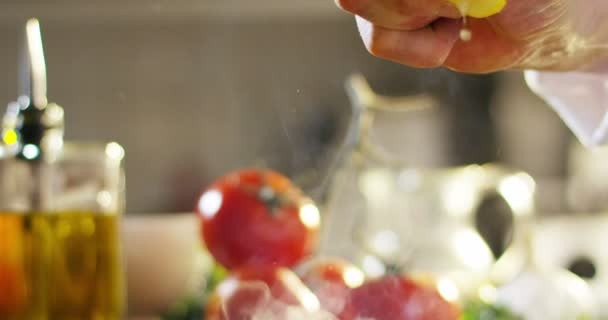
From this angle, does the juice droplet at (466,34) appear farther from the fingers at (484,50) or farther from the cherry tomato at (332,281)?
the cherry tomato at (332,281)

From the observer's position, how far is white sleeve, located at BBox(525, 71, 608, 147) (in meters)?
0.39

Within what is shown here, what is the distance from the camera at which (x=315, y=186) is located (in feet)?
1.71

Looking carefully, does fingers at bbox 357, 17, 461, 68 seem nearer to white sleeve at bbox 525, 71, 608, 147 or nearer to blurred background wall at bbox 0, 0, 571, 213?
white sleeve at bbox 525, 71, 608, 147

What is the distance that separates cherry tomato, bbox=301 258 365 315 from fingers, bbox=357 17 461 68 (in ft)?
0.32

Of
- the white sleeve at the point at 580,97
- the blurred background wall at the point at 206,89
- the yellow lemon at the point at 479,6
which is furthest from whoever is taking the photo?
the blurred background wall at the point at 206,89

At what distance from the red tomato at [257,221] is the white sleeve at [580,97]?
0.13 m

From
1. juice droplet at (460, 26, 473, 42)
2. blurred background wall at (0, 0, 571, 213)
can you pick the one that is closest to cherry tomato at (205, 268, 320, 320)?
juice droplet at (460, 26, 473, 42)

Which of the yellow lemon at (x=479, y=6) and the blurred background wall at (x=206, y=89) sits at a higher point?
the yellow lemon at (x=479, y=6)

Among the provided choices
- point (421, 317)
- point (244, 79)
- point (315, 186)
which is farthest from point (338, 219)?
point (244, 79)

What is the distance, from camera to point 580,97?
41 cm

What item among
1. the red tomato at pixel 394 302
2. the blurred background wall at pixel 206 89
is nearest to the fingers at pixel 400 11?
the red tomato at pixel 394 302

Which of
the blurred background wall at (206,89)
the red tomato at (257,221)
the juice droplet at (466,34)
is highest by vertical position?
the juice droplet at (466,34)

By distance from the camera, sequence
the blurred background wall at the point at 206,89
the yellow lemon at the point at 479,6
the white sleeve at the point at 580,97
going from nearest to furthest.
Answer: the yellow lemon at the point at 479,6 < the white sleeve at the point at 580,97 < the blurred background wall at the point at 206,89

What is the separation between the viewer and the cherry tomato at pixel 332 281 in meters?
0.35
